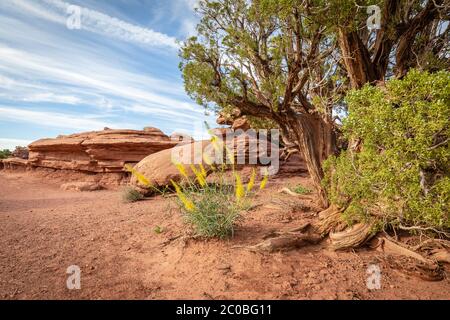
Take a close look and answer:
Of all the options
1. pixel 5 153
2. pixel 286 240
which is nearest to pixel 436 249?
pixel 286 240

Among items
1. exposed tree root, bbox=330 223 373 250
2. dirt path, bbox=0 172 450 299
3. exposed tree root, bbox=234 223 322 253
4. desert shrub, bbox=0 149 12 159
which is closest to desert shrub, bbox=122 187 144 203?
dirt path, bbox=0 172 450 299

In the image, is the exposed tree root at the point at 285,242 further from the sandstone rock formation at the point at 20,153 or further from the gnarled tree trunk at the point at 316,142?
the sandstone rock formation at the point at 20,153

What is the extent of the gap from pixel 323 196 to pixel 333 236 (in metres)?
1.84

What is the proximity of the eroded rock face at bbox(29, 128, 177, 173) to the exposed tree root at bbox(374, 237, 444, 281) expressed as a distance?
1509 centimetres

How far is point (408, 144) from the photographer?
10.9 feet

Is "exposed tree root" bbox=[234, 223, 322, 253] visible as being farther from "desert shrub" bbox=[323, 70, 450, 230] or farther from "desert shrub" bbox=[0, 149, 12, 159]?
"desert shrub" bbox=[0, 149, 12, 159]

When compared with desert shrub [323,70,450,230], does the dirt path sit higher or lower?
lower

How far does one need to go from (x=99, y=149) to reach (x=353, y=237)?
56.4 ft

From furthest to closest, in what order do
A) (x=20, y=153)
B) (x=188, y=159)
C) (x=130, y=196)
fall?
(x=20, y=153) < (x=188, y=159) < (x=130, y=196)

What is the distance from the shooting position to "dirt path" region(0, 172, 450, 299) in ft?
11.4

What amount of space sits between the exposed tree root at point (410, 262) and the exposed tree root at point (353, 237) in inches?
16.3

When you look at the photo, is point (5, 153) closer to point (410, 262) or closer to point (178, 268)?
point (178, 268)

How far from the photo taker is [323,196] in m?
6.57

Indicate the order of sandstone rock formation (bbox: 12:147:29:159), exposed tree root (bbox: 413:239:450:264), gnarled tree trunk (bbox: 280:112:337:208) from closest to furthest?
exposed tree root (bbox: 413:239:450:264), gnarled tree trunk (bbox: 280:112:337:208), sandstone rock formation (bbox: 12:147:29:159)
